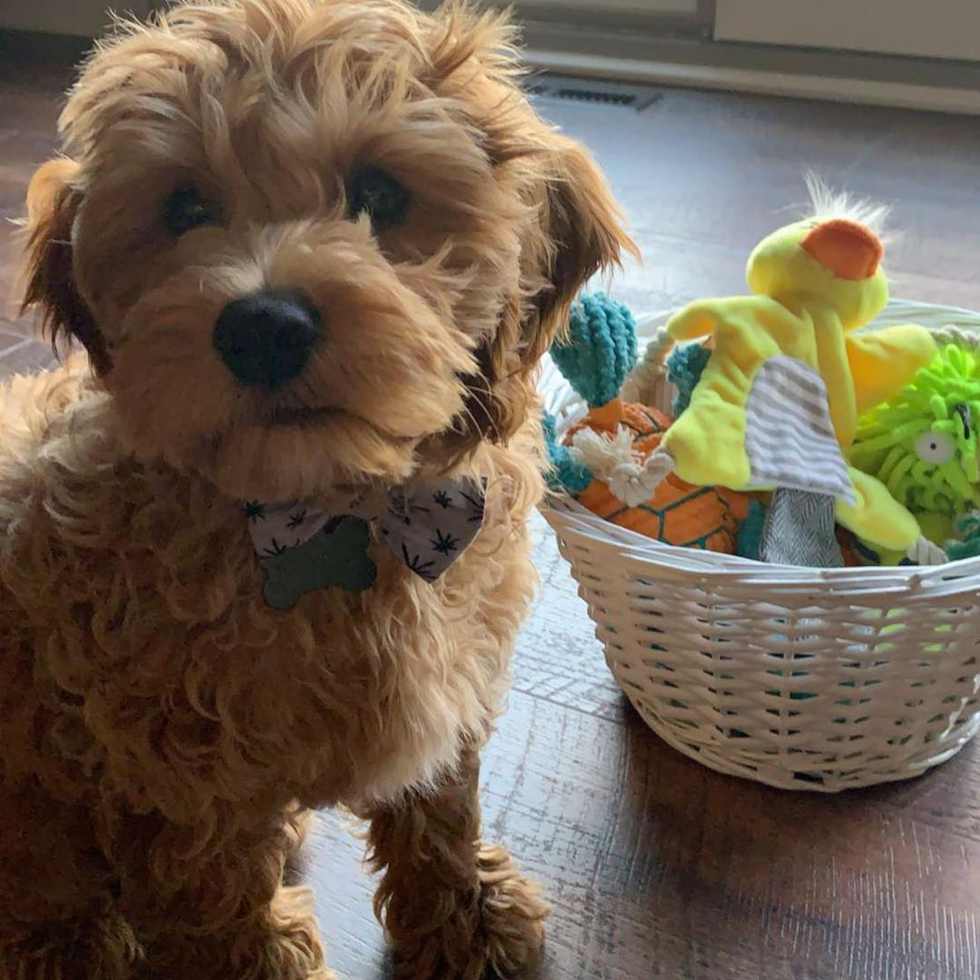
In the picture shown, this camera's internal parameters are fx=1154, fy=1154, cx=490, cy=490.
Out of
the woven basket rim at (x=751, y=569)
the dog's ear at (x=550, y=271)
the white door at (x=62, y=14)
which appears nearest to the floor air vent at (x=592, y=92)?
the white door at (x=62, y=14)

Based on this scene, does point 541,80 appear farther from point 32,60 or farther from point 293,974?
point 293,974

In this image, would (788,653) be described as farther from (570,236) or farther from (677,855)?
(570,236)

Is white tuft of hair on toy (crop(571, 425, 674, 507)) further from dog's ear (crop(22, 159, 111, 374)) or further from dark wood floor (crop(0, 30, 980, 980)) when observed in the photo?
dog's ear (crop(22, 159, 111, 374))

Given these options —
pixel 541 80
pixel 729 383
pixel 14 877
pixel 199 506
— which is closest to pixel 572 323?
pixel 729 383

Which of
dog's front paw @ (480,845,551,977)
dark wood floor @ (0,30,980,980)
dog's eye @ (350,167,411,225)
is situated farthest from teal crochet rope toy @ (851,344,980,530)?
dog's eye @ (350,167,411,225)

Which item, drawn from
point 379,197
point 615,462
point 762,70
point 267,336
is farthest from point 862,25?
point 267,336

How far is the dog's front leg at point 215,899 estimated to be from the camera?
1.04 metres

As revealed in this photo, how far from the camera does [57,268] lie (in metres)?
0.97

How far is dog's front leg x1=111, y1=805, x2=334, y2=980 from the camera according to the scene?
1.04 meters

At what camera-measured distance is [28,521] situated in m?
1.00

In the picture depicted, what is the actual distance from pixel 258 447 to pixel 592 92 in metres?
2.94

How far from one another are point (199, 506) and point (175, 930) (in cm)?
45

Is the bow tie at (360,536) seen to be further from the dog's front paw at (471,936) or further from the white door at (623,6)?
the white door at (623,6)

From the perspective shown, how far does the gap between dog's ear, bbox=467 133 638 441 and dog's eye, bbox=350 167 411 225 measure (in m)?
0.12
